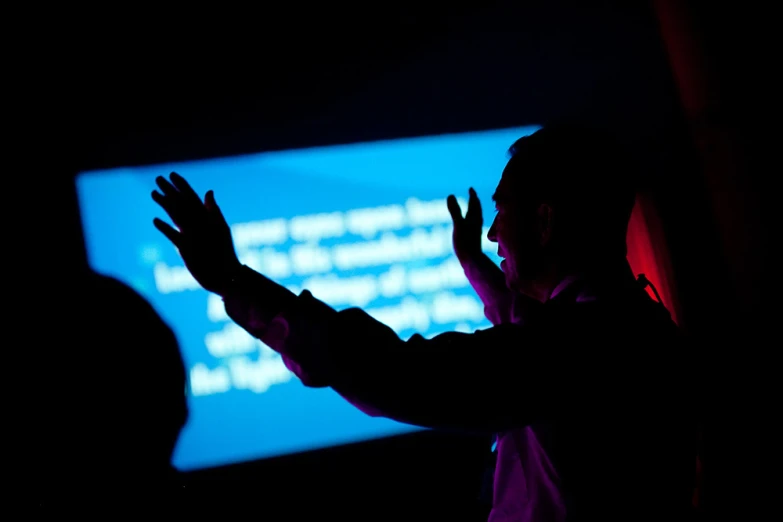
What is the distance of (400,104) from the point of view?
185cm

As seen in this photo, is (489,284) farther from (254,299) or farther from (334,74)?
(334,74)

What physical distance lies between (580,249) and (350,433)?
93 centimetres

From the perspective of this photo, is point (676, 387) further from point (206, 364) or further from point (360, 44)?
point (360, 44)

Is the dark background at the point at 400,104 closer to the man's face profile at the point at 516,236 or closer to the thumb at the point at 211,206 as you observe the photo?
the man's face profile at the point at 516,236

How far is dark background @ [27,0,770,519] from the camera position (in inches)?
66.3

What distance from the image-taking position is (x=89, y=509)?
53 cm

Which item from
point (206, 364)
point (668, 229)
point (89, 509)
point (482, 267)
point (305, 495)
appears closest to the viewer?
point (89, 509)

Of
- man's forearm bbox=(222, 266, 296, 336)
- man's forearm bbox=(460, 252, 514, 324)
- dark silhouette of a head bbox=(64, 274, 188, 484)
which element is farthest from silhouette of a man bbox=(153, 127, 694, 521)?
man's forearm bbox=(460, 252, 514, 324)

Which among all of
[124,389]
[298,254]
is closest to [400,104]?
[298,254]

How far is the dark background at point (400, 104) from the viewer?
168 cm

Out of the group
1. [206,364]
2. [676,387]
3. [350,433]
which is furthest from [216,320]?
[676,387]

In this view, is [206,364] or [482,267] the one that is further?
[206,364]

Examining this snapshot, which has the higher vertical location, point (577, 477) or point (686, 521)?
point (577, 477)

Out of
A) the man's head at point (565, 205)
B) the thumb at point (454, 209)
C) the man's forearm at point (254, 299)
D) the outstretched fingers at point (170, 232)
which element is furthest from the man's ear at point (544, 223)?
the outstretched fingers at point (170, 232)
